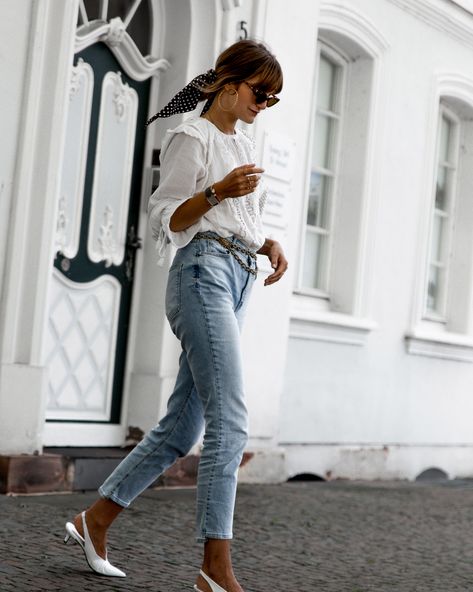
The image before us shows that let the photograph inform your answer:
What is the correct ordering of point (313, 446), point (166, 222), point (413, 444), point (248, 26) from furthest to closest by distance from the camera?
1. point (413, 444)
2. point (313, 446)
3. point (248, 26)
4. point (166, 222)

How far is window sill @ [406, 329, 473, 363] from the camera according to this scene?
10.5m

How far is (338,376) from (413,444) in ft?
4.43

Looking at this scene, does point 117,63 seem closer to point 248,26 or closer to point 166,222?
point 248,26

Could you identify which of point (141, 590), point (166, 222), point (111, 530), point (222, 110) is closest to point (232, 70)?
point (222, 110)

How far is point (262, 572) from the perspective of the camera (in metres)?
5.11

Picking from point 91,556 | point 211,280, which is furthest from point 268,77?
point 91,556

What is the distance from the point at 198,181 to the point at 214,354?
23.9 inches

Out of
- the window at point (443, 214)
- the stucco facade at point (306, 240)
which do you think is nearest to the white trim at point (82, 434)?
the stucco facade at point (306, 240)

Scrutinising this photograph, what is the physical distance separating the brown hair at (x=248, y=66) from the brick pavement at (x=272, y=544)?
1803 millimetres

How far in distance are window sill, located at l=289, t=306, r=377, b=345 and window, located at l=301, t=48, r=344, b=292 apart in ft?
1.43

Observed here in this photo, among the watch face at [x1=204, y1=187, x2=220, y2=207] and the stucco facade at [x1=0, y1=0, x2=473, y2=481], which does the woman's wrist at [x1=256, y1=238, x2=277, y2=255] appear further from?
the stucco facade at [x1=0, y1=0, x2=473, y2=481]

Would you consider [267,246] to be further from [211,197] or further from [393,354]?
[393,354]

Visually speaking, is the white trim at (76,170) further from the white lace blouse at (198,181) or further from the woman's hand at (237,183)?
the woman's hand at (237,183)

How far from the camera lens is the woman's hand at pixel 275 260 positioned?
443 cm
